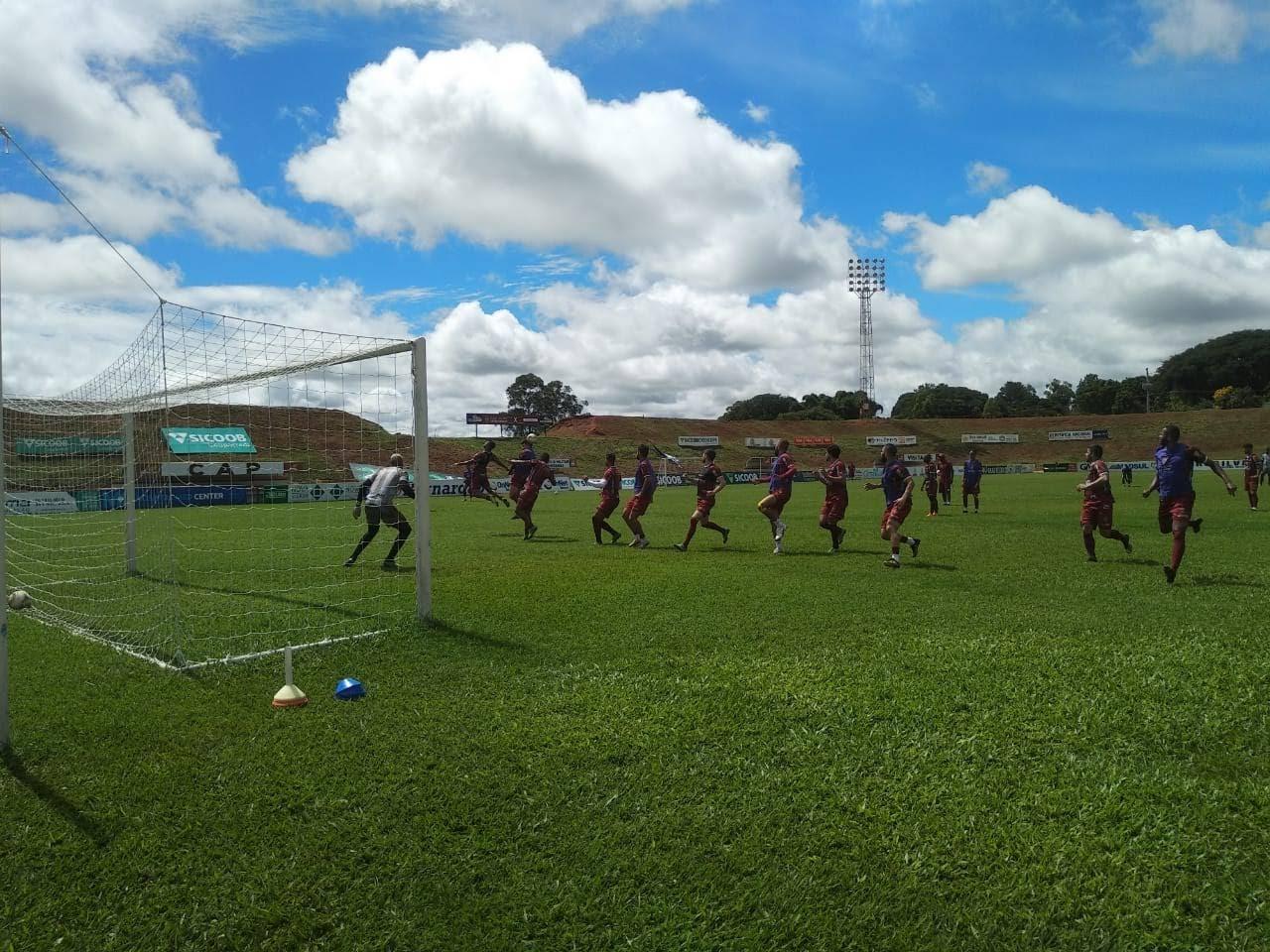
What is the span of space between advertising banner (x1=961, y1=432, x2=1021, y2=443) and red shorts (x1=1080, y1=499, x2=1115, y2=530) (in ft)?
253

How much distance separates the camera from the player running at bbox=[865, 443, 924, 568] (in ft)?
41.0

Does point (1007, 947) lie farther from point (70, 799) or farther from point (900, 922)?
point (70, 799)

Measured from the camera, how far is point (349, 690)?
19.3 feet

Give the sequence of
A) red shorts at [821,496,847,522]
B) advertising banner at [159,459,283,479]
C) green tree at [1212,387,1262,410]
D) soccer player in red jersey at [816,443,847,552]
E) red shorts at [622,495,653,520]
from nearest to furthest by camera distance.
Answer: advertising banner at [159,459,283,479] → soccer player in red jersey at [816,443,847,552] → red shorts at [821,496,847,522] → red shorts at [622,495,653,520] → green tree at [1212,387,1262,410]

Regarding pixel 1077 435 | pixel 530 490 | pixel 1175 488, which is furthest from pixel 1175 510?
pixel 1077 435

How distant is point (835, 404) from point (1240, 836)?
111 m

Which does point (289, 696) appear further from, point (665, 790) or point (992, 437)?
point (992, 437)

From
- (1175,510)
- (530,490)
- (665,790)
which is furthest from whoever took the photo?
(530,490)

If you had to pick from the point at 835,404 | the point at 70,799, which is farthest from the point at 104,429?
the point at 835,404

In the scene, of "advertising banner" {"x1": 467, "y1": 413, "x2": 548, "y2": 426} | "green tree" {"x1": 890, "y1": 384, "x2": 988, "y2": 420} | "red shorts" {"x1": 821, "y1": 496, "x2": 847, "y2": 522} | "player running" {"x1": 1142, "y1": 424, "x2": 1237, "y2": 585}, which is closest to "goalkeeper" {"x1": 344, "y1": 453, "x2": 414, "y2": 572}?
"red shorts" {"x1": 821, "y1": 496, "x2": 847, "y2": 522}

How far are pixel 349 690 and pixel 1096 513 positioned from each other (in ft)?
37.2

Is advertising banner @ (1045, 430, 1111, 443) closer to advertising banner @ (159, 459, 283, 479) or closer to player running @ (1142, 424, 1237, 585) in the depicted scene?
player running @ (1142, 424, 1237, 585)

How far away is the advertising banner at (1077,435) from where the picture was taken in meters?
81.3

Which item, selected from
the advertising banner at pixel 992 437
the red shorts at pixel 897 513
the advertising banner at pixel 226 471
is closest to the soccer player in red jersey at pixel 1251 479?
the red shorts at pixel 897 513
